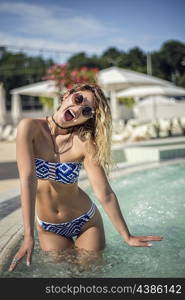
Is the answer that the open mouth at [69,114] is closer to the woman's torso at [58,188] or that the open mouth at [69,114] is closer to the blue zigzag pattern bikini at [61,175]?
the woman's torso at [58,188]

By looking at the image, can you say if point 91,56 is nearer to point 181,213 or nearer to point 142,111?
point 142,111

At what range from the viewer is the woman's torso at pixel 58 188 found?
2.88 m

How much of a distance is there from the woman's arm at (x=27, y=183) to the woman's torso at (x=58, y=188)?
15cm

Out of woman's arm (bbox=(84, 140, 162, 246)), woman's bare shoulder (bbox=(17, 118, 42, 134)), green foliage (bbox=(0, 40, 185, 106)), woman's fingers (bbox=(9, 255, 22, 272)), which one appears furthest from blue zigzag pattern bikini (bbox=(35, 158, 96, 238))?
green foliage (bbox=(0, 40, 185, 106))

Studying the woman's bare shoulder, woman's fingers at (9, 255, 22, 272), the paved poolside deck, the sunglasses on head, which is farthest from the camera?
the paved poolside deck

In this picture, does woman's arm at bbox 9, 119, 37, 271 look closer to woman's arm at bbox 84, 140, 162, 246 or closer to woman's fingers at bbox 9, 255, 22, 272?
woman's fingers at bbox 9, 255, 22, 272

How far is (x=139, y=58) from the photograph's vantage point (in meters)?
73.4

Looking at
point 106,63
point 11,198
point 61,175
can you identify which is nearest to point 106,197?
point 61,175

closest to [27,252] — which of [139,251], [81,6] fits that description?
[139,251]

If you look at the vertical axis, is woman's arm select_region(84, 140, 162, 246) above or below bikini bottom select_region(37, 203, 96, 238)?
above

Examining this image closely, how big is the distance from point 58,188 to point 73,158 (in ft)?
0.81

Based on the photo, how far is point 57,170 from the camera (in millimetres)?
2928

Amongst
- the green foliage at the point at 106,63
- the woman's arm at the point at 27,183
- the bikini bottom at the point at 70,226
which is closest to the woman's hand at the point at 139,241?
the bikini bottom at the point at 70,226

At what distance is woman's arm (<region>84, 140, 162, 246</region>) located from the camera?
9.26 feet
